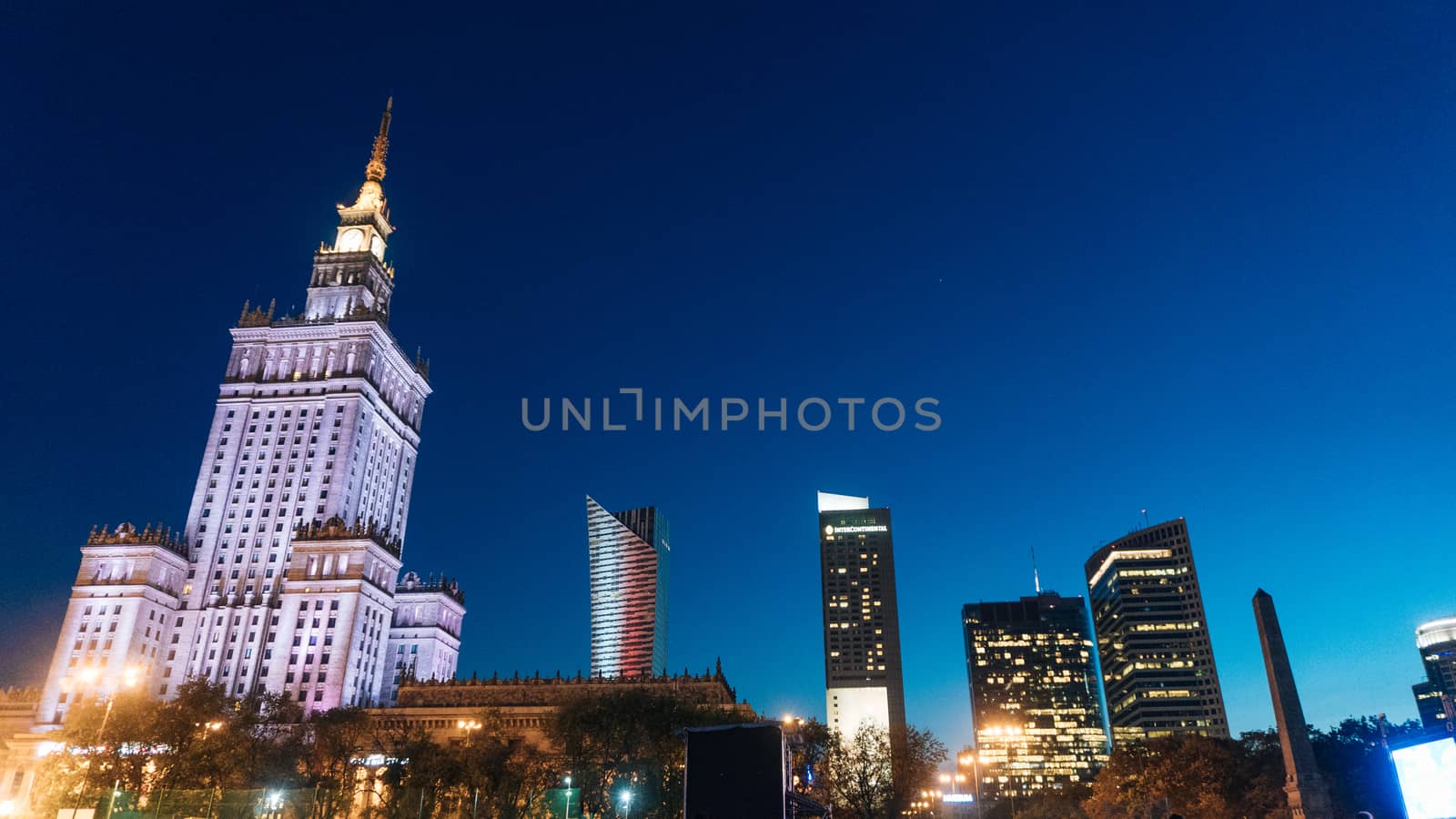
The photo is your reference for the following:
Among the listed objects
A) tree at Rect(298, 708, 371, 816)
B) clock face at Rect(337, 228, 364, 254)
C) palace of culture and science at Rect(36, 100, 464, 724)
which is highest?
clock face at Rect(337, 228, 364, 254)

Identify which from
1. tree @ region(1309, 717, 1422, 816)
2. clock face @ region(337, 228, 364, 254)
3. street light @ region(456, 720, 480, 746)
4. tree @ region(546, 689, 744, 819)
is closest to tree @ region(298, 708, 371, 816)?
street light @ region(456, 720, 480, 746)

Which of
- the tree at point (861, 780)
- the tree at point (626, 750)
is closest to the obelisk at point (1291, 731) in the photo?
the tree at point (861, 780)

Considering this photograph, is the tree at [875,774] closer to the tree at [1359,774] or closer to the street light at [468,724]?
the tree at [1359,774]

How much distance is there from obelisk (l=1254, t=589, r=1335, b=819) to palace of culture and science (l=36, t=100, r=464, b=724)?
99.3 metres

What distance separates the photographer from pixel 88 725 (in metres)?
68.9

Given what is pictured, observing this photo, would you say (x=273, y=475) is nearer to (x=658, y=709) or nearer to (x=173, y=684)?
(x=173, y=684)

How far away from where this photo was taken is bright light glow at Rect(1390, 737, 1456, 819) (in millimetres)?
30047

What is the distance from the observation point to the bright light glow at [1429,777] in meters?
30.0

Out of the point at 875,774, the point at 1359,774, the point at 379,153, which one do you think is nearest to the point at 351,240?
the point at 379,153

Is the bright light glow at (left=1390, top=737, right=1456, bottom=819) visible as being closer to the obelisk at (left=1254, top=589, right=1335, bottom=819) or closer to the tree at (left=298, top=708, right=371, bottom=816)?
the obelisk at (left=1254, top=589, right=1335, bottom=819)

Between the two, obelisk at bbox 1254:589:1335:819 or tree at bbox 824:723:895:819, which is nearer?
obelisk at bbox 1254:589:1335:819

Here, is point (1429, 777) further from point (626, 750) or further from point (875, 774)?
point (626, 750)

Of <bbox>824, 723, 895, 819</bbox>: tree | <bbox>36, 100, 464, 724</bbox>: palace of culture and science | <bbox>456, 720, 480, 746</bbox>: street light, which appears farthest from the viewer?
<bbox>36, 100, 464, 724</bbox>: palace of culture and science

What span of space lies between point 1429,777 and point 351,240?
156m
